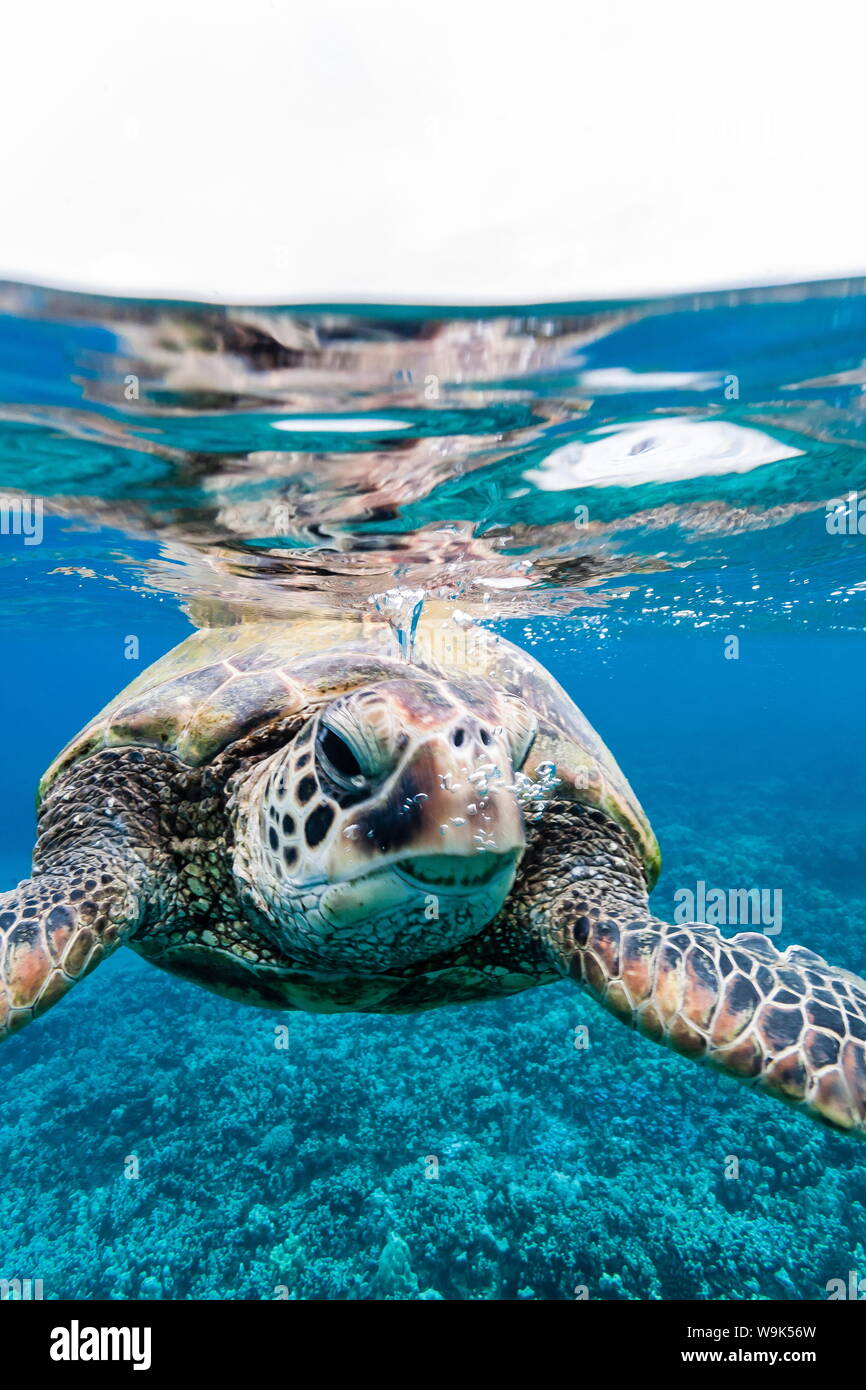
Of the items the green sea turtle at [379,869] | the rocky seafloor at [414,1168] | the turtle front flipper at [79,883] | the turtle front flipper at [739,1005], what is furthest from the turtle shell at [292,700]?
the rocky seafloor at [414,1168]

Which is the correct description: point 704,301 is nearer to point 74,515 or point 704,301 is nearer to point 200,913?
point 200,913

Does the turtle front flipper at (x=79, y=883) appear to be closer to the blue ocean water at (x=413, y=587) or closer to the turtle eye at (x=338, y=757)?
the turtle eye at (x=338, y=757)

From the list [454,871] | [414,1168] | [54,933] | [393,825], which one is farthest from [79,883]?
[414,1168]

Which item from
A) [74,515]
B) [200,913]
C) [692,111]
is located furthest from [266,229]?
[74,515]

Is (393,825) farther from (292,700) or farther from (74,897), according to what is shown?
(292,700)

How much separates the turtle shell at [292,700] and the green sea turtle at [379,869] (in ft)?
0.05

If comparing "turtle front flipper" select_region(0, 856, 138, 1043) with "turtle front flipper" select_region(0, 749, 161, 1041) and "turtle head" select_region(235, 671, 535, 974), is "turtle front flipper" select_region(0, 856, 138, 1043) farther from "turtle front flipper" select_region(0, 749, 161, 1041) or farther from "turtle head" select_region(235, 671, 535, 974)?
"turtle head" select_region(235, 671, 535, 974)

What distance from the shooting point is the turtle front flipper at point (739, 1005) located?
218 cm

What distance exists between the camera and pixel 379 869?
6.70 ft

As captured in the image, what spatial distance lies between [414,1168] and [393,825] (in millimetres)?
5102

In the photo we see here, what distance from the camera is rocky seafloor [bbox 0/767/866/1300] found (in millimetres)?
4836

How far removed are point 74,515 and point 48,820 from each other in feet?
14.3

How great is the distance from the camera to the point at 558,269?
9.77 feet

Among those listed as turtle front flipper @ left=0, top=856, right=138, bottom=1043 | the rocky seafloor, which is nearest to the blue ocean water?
the rocky seafloor
